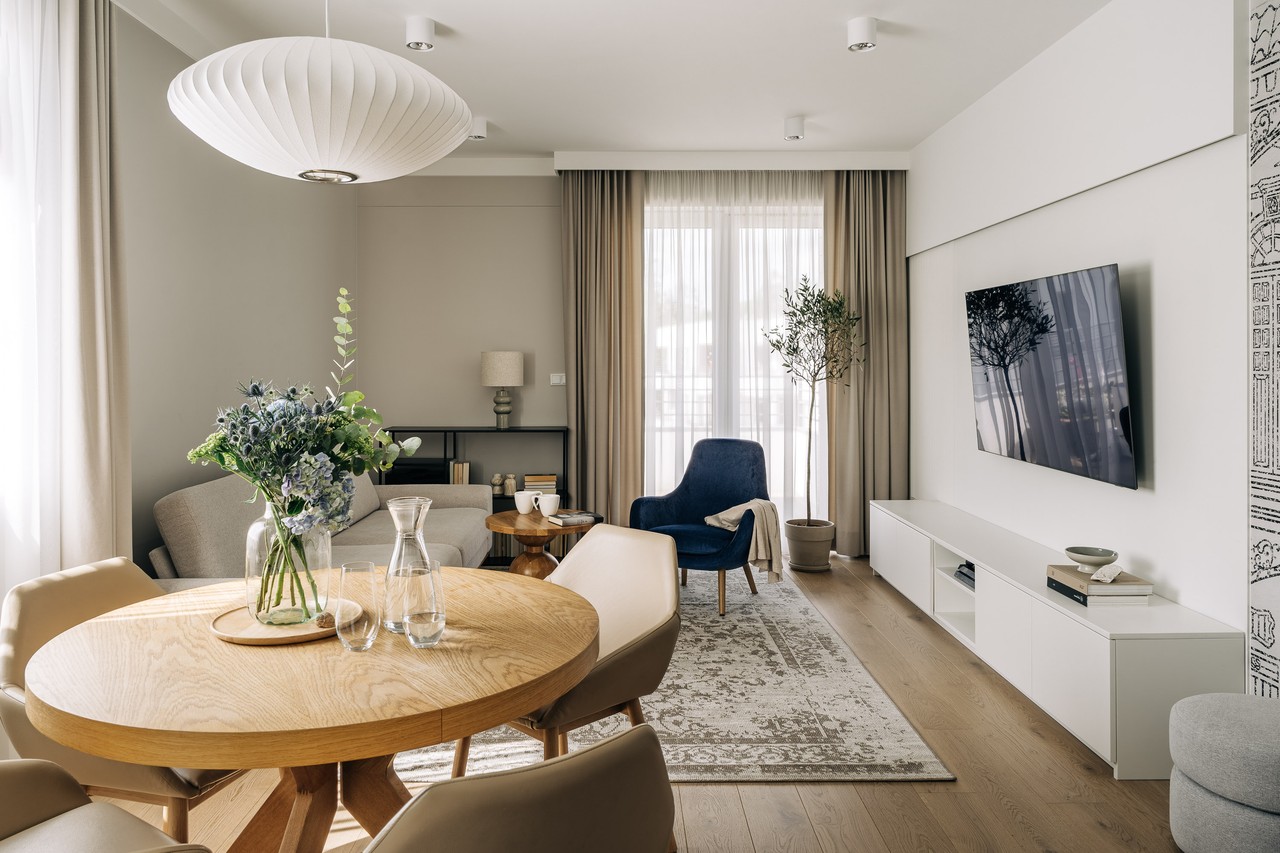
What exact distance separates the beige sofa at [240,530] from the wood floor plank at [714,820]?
129 cm

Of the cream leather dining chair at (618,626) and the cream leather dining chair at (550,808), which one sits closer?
the cream leather dining chair at (550,808)

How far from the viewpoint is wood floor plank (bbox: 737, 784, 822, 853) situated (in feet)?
7.05

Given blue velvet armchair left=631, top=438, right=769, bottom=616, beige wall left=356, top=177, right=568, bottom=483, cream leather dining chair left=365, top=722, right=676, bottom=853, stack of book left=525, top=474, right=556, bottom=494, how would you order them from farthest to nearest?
beige wall left=356, top=177, right=568, bottom=483 < stack of book left=525, top=474, right=556, bottom=494 < blue velvet armchair left=631, top=438, right=769, bottom=616 < cream leather dining chair left=365, top=722, right=676, bottom=853

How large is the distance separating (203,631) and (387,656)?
0.45m

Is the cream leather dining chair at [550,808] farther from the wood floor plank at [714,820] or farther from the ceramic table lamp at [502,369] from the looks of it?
the ceramic table lamp at [502,369]

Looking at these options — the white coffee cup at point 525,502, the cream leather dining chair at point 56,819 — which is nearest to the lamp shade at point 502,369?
the white coffee cup at point 525,502

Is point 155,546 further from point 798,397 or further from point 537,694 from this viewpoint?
point 798,397

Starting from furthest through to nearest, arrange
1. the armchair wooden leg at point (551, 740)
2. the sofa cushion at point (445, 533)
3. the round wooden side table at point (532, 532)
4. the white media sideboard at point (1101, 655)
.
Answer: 1. the round wooden side table at point (532, 532)
2. the sofa cushion at point (445, 533)
3. the white media sideboard at point (1101, 655)
4. the armchair wooden leg at point (551, 740)

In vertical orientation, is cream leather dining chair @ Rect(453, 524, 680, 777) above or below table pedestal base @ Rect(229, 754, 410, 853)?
above

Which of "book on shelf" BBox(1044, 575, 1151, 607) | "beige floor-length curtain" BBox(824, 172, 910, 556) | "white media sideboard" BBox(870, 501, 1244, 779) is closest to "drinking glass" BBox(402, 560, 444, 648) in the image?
"white media sideboard" BBox(870, 501, 1244, 779)

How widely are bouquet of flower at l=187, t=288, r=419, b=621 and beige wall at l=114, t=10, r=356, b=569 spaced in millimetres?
1618

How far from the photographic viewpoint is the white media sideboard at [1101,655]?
2.45 metres

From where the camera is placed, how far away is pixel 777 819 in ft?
7.48

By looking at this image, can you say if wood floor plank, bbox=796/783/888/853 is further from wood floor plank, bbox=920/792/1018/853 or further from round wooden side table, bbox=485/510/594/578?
round wooden side table, bbox=485/510/594/578
